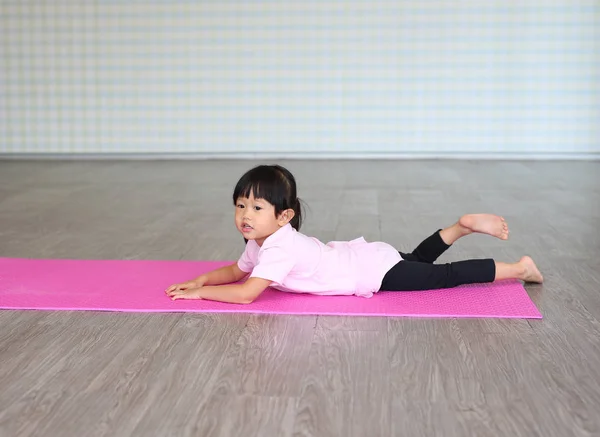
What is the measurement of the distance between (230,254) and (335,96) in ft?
12.3

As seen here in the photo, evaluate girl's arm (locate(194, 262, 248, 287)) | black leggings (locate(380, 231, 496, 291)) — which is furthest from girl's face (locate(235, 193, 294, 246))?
black leggings (locate(380, 231, 496, 291))

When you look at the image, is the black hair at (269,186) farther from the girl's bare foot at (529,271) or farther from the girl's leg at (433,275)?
the girl's bare foot at (529,271)

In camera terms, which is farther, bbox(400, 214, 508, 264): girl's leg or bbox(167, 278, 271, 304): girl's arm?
bbox(400, 214, 508, 264): girl's leg

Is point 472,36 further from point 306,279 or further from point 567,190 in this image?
point 306,279

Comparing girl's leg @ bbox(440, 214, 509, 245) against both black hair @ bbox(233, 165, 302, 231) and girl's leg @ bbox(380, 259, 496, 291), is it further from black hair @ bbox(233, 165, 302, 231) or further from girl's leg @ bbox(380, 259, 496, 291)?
black hair @ bbox(233, 165, 302, 231)

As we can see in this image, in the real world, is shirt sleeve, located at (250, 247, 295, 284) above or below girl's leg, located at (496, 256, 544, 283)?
above

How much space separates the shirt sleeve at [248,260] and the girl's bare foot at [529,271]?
0.81m

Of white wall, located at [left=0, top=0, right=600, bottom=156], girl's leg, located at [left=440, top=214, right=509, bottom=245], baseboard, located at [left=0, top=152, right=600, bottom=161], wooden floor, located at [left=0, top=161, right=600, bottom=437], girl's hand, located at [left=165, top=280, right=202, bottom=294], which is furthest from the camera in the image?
baseboard, located at [left=0, top=152, right=600, bottom=161]

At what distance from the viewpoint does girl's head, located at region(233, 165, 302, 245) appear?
2.29 meters

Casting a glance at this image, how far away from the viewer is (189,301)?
236 centimetres

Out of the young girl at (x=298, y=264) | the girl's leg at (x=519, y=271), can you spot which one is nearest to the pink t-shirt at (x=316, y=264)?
the young girl at (x=298, y=264)

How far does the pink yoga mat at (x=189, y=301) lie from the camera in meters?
2.28

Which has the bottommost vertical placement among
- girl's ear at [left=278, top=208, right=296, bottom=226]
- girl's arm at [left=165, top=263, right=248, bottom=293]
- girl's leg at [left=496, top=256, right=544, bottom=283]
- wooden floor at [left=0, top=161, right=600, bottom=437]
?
wooden floor at [left=0, top=161, right=600, bottom=437]

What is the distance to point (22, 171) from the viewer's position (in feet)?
19.7
